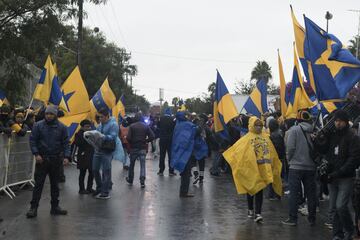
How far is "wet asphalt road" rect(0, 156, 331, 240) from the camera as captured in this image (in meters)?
8.02

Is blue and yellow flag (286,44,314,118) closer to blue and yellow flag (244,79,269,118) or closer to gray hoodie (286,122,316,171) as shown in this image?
gray hoodie (286,122,316,171)

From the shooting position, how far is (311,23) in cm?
945

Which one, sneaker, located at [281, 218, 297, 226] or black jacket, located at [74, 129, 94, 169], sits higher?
black jacket, located at [74, 129, 94, 169]

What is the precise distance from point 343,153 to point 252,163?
195 cm

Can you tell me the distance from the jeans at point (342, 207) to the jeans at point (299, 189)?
3.67ft

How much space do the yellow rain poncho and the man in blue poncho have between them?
2.49 metres

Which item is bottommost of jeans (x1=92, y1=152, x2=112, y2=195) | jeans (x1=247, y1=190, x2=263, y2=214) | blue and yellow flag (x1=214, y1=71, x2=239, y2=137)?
jeans (x1=247, y1=190, x2=263, y2=214)

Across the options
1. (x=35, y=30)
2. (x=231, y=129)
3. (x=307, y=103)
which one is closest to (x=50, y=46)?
(x=35, y=30)

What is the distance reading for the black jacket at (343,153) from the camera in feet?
24.1

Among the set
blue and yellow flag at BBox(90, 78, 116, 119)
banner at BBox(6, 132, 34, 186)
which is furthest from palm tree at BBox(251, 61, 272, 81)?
banner at BBox(6, 132, 34, 186)

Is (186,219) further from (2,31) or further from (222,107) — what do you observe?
(2,31)

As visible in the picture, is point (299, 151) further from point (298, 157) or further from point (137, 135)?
point (137, 135)

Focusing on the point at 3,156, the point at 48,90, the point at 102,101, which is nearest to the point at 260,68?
the point at 102,101

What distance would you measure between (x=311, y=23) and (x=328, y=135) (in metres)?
2.40
